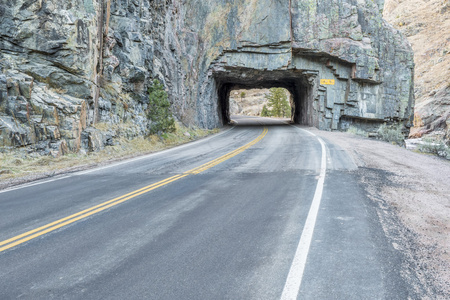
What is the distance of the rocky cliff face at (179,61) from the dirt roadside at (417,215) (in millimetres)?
11175

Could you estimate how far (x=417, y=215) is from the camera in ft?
16.1

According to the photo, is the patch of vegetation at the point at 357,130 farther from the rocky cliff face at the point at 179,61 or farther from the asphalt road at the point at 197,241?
the asphalt road at the point at 197,241

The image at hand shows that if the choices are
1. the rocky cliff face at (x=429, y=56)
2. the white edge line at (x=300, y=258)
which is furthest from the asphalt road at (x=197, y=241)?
the rocky cliff face at (x=429, y=56)

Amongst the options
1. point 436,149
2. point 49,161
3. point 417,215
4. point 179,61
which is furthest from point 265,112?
point 417,215

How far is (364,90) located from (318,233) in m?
29.6

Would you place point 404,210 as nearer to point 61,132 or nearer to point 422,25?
point 61,132

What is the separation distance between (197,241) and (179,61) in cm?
2321

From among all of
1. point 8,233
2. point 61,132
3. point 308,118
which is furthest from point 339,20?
point 8,233

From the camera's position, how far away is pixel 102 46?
51.3ft

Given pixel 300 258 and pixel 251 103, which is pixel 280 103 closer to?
pixel 251 103

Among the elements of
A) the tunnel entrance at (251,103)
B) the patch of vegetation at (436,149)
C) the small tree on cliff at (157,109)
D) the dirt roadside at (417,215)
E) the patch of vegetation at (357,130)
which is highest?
the tunnel entrance at (251,103)

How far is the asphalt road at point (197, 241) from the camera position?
298 centimetres

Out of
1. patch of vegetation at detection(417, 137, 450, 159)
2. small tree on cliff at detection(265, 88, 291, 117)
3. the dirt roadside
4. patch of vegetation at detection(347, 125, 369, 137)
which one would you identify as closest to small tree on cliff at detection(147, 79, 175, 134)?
the dirt roadside

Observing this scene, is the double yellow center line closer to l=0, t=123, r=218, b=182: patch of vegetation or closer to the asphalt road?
the asphalt road
